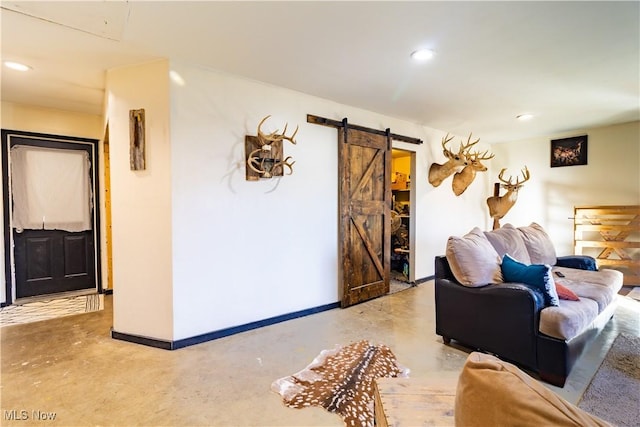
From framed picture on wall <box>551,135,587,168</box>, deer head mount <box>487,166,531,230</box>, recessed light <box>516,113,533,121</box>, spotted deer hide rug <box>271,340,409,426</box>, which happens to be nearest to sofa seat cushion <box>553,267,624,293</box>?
spotted deer hide rug <box>271,340,409,426</box>

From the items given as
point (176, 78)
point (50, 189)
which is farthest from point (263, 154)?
point (50, 189)

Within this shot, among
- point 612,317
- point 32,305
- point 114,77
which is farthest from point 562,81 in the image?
point 32,305

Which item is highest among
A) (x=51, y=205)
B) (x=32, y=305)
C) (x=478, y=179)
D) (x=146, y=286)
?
(x=478, y=179)

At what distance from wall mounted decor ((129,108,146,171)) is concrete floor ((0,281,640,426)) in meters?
1.67

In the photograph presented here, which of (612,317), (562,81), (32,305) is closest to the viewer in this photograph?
(562,81)

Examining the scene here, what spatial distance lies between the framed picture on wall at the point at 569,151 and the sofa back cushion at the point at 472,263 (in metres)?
4.24

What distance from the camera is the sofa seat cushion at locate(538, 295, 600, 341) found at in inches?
86.0

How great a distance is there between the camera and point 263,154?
10.7 ft

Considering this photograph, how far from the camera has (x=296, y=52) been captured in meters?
2.66

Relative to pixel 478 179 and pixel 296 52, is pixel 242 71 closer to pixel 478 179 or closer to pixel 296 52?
pixel 296 52

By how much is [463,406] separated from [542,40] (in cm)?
287

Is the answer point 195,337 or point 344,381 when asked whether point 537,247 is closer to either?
point 344,381

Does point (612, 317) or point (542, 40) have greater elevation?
point (542, 40)

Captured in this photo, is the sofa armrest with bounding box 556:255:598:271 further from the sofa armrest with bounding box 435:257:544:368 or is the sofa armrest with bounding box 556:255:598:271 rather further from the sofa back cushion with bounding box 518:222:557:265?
the sofa armrest with bounding box 435:257:544:368
